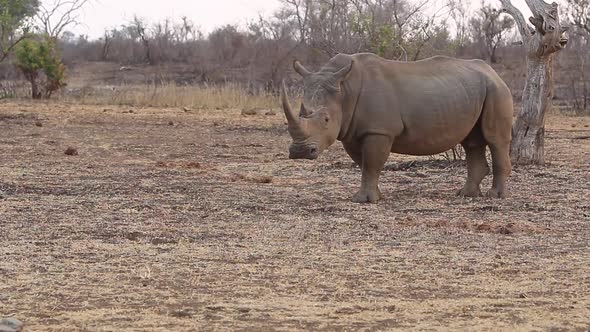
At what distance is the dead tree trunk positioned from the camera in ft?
44.1

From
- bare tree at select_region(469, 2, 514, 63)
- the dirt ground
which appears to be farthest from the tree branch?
bare tree at select_region(469, 2, 514, 63)

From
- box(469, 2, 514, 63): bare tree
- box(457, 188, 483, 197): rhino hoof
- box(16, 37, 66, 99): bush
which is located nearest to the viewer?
box(457, 188, 483, 197): rhino hoof

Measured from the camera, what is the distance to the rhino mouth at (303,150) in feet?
31.2

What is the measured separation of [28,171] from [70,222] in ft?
13.9

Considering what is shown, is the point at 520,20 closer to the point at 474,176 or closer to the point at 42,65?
the point at 474,176

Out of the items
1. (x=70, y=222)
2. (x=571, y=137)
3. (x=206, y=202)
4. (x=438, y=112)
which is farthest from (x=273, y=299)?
(x=571, y=137)

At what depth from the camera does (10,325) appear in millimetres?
5152

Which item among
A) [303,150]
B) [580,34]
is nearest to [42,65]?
[580,34]

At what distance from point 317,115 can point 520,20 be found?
5.31m

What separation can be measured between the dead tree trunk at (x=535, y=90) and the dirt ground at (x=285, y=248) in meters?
0.38

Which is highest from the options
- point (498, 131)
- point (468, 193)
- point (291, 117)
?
point (291, 117)

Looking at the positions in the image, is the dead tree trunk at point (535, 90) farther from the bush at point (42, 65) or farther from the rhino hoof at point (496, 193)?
the bush at point (42, 65)

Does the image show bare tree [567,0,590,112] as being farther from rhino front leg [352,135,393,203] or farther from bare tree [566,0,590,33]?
rhino front leg [352,135,393,203]

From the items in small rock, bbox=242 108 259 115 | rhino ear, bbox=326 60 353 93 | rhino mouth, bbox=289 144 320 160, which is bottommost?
small rock, bbox=242 108 259 115
